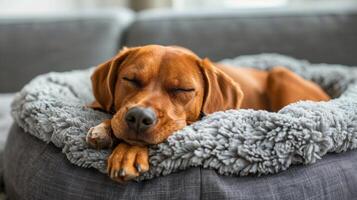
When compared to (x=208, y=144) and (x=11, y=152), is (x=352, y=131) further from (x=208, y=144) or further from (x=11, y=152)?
(x=11, y=152)

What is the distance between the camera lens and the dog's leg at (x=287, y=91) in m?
2.43

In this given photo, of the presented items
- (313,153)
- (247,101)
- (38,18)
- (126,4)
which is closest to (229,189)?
(313,153)

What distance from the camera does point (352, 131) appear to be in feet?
5.98

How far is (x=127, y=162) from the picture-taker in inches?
62.3

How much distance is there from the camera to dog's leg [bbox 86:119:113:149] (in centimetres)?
172

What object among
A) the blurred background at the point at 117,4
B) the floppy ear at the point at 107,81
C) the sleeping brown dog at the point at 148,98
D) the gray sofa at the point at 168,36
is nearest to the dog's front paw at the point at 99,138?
the sleeping brown dog at the point at 148,98

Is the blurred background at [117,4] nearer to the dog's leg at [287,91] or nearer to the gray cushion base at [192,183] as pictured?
the dog's leg at [287,91]

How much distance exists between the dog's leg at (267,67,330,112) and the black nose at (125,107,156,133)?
0.97m

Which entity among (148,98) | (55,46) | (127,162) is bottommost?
(55,46)

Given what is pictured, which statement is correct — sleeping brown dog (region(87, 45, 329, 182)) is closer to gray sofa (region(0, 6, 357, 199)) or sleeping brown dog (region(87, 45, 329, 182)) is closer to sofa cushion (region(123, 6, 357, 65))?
gray sofa (region(0, 6, 357, 199))

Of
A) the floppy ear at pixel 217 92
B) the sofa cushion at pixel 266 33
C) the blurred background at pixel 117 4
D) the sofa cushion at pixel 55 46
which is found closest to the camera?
the floppy ear at pixel 217 92

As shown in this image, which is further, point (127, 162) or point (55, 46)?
point (55, 46)

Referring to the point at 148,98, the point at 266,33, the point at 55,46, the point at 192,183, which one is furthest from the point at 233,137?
the point at 55,46

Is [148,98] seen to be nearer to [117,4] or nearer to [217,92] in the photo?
[217,92]
